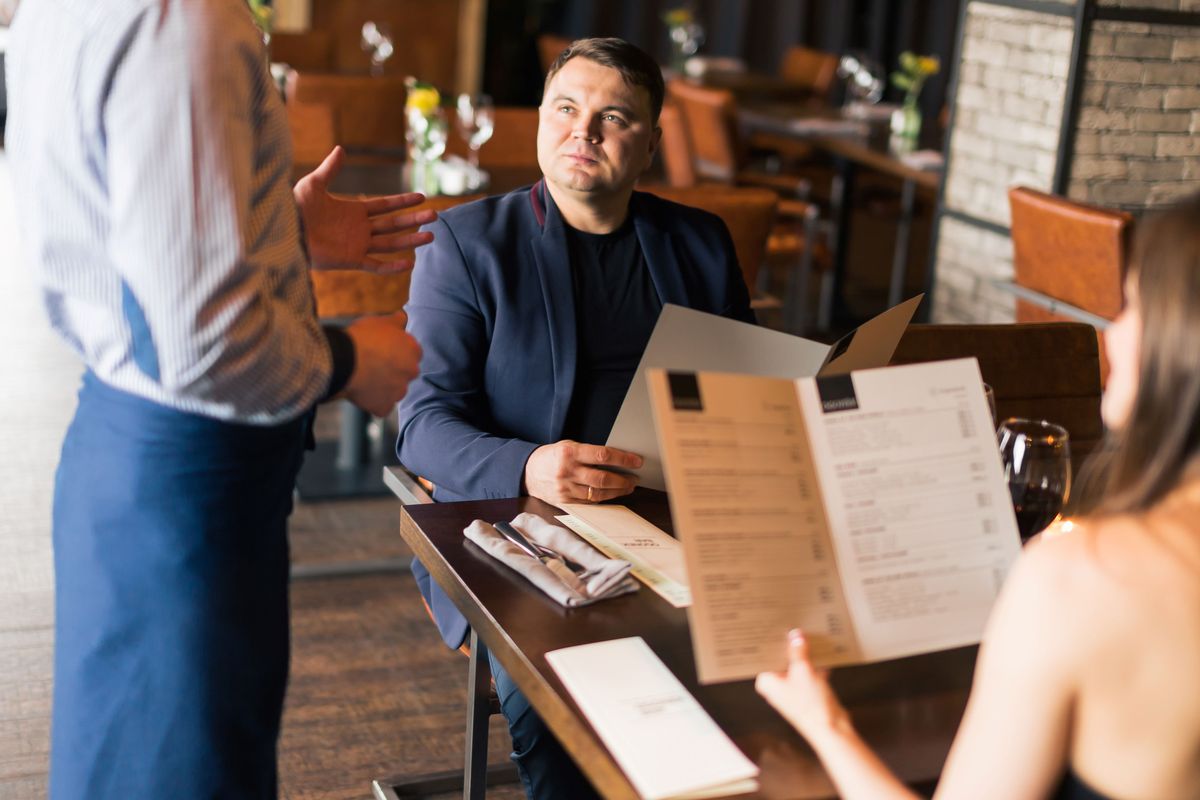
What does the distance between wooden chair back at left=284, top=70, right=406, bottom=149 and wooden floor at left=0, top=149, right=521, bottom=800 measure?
1.54m

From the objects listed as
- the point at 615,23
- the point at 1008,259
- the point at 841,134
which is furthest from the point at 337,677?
the point at 615,23

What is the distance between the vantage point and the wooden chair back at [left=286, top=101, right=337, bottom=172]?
4348 millimetres

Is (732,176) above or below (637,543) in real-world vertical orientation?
above

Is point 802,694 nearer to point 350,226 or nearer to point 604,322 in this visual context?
point 350,226

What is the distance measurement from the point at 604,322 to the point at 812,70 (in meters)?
6.23

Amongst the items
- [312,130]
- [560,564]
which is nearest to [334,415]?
[312,130]

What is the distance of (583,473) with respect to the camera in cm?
179

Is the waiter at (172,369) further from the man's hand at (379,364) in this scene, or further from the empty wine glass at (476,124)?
the empty wine glass at (476,124)

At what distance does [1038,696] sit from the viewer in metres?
1.04

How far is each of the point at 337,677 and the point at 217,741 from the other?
59.8 inches

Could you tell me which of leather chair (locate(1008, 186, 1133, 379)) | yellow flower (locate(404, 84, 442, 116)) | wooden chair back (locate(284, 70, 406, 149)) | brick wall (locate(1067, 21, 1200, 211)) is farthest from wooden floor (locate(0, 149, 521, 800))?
brick wall (locate(1067, 21, 1200, 211))

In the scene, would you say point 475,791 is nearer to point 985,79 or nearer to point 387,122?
point 985,79

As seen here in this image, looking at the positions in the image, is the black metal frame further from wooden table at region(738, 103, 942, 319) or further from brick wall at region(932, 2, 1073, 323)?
wooden table at region(738, 103, 942, 319)

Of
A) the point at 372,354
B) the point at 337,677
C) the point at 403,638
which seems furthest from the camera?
the point at 403,638
